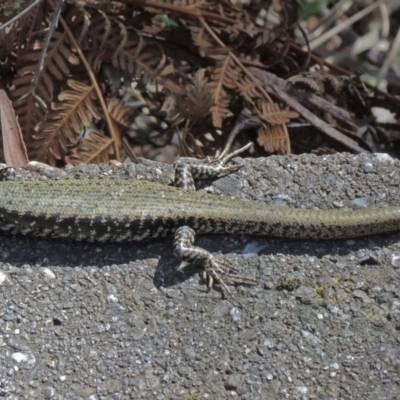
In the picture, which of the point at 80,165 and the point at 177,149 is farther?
the point at 177,149

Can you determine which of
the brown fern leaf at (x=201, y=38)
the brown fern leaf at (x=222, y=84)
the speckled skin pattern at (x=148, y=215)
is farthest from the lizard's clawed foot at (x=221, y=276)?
the brown fern leaf at (x=201, y=38)

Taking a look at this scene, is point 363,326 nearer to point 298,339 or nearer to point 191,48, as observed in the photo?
point 298,339

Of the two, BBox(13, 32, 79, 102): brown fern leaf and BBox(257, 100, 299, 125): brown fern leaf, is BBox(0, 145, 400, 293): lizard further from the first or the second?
BBox(257, 100, 299, 125): brown fern leaf

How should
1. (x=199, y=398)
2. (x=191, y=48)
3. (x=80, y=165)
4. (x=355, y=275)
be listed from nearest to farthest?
(x=199, y=398), (x=355, y=275), (x=80, y=165), (x=191, y=48)

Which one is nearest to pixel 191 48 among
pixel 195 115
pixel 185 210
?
pixel 195 115

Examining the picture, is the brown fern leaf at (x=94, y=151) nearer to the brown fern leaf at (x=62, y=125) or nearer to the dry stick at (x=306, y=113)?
the brown fern leaf at (x=62, y=125)

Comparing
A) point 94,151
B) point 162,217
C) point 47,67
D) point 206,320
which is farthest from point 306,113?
point 206,320
